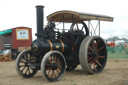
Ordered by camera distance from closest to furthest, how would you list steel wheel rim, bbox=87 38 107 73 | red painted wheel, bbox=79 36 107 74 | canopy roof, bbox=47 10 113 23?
red painted wheel, bbox=79 36 107 74 → canopy roof, bbox=47 10 113 23 → steel wheel rim, bbox=87 38 107 73

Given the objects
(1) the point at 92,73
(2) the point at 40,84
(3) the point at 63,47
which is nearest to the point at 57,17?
(3) the point at 63,47

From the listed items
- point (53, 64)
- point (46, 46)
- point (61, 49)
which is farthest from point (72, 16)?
point (53, 64)

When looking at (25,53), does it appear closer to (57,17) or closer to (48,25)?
(48,25)

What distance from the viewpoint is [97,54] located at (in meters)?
7.10

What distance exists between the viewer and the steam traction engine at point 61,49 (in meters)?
5.99

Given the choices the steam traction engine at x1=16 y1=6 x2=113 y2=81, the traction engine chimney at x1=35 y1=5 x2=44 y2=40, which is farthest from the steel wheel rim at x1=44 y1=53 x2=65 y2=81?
the traction engine chimney at x1=35 y1=5 x2=44 y2=40

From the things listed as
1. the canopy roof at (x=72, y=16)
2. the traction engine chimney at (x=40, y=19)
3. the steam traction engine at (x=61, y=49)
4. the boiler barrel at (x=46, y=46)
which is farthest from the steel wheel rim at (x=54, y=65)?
the canopy roof at (x=72, y=16)

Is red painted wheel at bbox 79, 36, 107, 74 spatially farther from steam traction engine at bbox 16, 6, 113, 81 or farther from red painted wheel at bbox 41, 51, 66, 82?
red painted wheel at bbox 41, 51, 66, 82

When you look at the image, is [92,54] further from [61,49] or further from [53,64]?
[53,64]

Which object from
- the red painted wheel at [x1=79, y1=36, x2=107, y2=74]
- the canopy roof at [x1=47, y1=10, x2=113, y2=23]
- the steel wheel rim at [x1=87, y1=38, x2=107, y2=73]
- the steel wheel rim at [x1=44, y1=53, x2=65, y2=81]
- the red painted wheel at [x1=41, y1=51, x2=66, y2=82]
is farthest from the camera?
the steel wheel rim at [x1=87, y1=38, x2=107, y2=73]

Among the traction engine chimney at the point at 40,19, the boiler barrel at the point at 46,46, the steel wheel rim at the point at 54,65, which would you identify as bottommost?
the steel wheel rim at the point at 54,65

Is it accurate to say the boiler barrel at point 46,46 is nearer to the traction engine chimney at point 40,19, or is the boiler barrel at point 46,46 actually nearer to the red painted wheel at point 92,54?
the traction engine chimney at point 40,19

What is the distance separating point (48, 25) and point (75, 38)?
131 cm

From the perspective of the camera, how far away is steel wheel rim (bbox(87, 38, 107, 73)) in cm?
696
